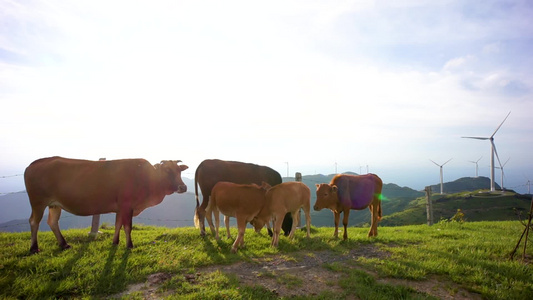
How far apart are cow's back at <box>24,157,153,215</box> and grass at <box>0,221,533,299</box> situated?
1.16 meters

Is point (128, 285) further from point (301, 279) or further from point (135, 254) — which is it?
point (301, 279)

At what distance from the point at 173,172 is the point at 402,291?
23.3ft

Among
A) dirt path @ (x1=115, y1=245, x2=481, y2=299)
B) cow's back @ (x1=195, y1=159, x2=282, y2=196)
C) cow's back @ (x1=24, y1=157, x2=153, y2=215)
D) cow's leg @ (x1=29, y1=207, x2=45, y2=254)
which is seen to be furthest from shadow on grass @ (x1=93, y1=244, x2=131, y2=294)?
cow's back @ (x1=195, y1=159, x2=282, y2=196)

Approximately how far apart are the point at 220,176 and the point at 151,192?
93.0 inches

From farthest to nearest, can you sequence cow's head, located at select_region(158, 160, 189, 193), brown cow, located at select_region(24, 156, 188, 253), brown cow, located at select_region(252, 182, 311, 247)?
cow's head, located at select_region(158, 160, 189, 193)
brown cow, located at select_region(252, 182, 311, 247)
brown cow, located at select_region(24, 156, 188, 253)

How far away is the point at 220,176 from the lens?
1064 centimetres

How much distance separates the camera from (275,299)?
5.33 metres

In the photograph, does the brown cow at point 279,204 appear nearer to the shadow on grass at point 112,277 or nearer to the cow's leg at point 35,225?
the shadow on grass at point 112,277

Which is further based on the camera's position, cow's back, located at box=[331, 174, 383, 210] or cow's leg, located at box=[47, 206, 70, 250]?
cow's back, located at box=[331, 174, 383, 210]

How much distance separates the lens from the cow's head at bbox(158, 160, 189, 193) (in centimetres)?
959

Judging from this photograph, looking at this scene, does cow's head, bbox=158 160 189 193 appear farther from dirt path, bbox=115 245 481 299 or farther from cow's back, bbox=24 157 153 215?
dirt path, bbox=115 245 481 299

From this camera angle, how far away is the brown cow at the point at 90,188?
7824 mm

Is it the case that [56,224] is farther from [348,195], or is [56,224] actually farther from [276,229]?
[348,195]

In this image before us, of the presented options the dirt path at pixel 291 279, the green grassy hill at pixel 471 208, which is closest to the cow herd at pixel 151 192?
the dirt path at pixel 291 279
